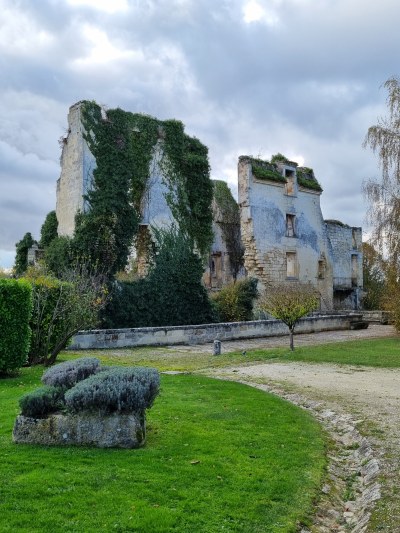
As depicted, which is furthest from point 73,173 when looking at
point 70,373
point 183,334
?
point 70,373

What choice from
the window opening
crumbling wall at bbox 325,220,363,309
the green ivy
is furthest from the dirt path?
crumbling wall at bbox 325,220,363,309

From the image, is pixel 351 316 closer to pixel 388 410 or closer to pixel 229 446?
pixel 388 410

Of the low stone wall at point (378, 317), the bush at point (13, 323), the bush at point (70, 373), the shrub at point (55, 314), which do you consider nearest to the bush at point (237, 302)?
the low stone wall at point (378, 317)

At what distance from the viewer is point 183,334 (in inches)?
728

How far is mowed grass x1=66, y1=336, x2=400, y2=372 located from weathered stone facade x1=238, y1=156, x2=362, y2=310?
38.0ft

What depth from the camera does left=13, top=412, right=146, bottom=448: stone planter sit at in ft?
17.4

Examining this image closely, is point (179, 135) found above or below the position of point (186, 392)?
above

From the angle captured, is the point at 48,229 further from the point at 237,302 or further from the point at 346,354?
the point at 346,354

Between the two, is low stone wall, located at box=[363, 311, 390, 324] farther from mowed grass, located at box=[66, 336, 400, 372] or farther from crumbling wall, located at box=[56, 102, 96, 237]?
crumbling wall, located at box=[56, 102, 96, 237]

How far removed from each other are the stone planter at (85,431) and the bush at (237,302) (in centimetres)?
1946

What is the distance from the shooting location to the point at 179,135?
25.1 meters

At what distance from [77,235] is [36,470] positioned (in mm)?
17310

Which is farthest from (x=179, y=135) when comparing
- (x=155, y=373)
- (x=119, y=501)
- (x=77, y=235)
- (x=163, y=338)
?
(x=119, y=501)

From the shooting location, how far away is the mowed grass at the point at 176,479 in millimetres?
3797
